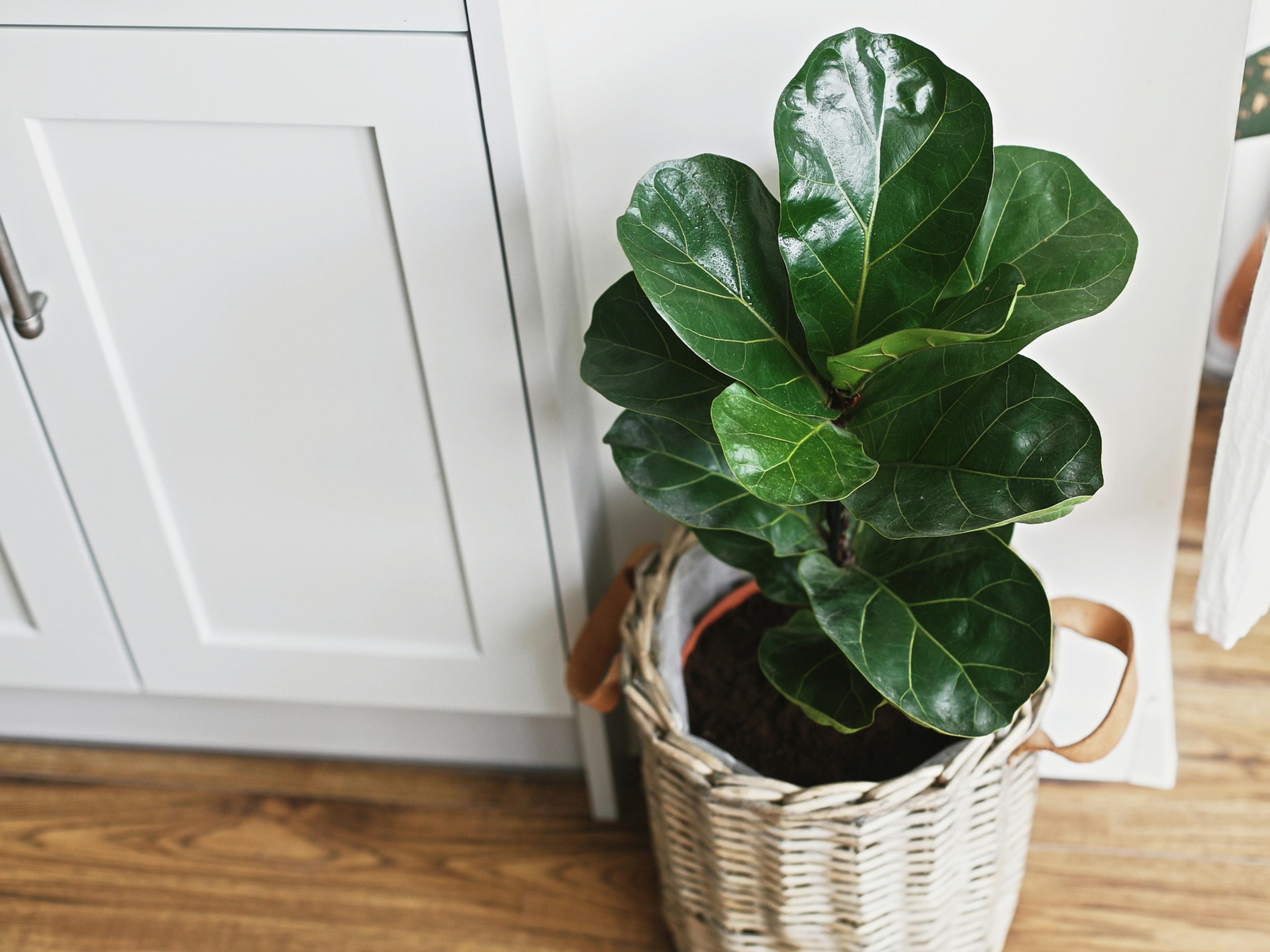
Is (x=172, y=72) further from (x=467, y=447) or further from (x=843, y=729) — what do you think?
(x=843, y=729)

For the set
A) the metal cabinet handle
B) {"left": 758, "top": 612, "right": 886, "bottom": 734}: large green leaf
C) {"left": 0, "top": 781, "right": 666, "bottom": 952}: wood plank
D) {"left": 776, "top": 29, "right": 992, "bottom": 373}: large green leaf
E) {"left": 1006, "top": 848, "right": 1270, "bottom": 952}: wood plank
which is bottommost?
{"left": 1006, "top": 848, "right": 1270, "bottom": 952}: wood plank

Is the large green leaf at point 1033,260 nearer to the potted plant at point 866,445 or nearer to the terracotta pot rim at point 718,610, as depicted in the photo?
the potted plant at point 866,445

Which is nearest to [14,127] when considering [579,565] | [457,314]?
[457,314]

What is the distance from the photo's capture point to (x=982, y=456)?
74 cm

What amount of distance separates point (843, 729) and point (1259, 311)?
0.46 meters

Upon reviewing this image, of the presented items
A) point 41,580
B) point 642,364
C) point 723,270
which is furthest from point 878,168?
point 41,580

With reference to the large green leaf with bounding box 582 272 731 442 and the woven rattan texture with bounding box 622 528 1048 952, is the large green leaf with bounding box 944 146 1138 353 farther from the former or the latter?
the woven rattan texture with bounding box 622 528 1048 952

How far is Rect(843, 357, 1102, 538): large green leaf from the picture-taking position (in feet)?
2.29

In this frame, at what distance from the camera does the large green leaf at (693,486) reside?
916 millimetres

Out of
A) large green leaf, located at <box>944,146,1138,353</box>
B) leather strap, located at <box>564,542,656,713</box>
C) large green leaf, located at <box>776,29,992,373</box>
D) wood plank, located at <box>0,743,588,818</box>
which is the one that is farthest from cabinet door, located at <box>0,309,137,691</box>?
large green leaf, located at <box>944,146,1138,353</box>

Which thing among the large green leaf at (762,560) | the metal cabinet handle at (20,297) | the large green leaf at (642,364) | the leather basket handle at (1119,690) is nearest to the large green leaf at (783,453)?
the large green leaf at (642,364)

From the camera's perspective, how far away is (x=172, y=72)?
883 mm

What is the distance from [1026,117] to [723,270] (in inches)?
13.7

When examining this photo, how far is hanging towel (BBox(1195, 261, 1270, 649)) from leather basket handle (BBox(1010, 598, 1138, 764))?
89 millimetres
